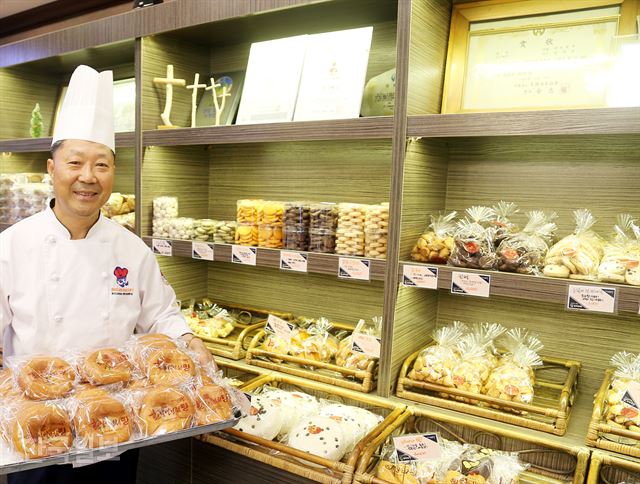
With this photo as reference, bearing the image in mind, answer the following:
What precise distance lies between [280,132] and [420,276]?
803 mm

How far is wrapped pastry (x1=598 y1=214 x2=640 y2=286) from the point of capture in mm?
1551

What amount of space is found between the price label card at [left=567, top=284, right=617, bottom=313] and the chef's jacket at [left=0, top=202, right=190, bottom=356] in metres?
1.37

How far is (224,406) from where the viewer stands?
151 cm

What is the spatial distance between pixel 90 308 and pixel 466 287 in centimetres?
130

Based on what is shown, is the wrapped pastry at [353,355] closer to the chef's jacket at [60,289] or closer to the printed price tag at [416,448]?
the printed price tag at [416,448]

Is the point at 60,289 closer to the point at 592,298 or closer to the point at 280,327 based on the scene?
the point at 280,327

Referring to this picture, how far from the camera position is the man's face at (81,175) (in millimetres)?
1717

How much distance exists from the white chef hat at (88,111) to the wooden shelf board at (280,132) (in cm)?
47

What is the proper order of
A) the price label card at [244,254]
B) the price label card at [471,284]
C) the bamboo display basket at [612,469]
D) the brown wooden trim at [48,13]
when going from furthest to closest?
the brown wooden trim at [48,13] < the price label card at [244,254] < the price label card at [471,284] < the bamboo display basket at [612,469]

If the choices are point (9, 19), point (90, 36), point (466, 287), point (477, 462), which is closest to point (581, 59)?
point (466, 287)

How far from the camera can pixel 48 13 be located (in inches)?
152

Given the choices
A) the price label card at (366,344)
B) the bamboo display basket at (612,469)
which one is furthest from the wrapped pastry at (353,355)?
the bamboo display basket at (612,469)

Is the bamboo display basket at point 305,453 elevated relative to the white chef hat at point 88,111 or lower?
lower

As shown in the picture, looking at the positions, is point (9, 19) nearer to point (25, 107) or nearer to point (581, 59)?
point (25, 107)
